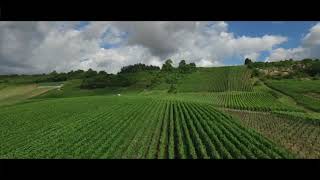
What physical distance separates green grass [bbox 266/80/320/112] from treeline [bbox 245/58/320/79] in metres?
8.50

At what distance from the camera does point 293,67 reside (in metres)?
70.9

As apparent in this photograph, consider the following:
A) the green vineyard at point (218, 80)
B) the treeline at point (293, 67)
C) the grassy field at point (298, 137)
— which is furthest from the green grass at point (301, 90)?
the grassy field at point (298, 137)

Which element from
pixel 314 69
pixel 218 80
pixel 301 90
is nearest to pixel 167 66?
pixel 218 80

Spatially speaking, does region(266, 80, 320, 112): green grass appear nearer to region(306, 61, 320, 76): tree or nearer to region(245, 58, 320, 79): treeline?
region(245, 58, 320, 79): treeline

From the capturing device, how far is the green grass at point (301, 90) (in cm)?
4057

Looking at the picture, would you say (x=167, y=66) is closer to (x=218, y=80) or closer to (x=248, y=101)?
(x=218, y=80)

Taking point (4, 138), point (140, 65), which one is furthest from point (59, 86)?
point (4, 138)

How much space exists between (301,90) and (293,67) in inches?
937

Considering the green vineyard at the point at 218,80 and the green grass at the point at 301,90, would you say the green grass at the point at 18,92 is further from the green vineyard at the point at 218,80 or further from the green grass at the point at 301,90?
the green grass at the point at 301,90

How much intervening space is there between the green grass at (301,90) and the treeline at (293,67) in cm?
850
